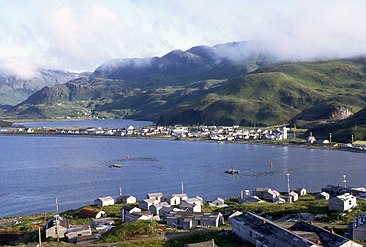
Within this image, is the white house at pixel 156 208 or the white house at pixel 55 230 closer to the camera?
the white house at pixel 55 230

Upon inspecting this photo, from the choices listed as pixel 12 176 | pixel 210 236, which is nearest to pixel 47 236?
pixel 210 236

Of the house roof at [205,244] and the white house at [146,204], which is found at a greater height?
the house roof at [205,244]

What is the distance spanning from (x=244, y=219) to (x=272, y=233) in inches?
121

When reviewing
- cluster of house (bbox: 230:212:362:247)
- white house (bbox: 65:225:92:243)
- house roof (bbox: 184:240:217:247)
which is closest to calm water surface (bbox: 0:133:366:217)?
white house (bbox: 65:225:92:243)

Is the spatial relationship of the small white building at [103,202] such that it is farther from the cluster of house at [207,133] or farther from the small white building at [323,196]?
the cluster of house at [207,133]

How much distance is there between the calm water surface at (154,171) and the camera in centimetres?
5869

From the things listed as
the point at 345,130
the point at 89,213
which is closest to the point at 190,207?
the point at 89,213

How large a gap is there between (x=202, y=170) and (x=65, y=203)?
90.8 feet

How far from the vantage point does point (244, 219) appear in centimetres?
2773

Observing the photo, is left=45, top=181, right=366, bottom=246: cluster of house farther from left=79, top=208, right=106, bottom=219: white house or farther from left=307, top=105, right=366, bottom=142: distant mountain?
left=307, top=105, right=366, bottom=142: distant mountain

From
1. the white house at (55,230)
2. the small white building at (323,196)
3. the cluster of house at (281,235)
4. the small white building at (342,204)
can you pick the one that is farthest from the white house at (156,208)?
the small white building at (323,196)

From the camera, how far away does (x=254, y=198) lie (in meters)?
45.7

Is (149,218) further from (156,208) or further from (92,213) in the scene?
(92,213)

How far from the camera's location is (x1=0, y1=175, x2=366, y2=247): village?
2505 centimetres
